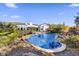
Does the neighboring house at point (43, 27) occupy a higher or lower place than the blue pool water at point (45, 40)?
higher

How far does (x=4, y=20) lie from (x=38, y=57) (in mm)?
454

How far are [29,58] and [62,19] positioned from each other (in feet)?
1.52

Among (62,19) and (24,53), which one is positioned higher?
(62,19)

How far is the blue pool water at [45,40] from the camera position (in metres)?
4.47

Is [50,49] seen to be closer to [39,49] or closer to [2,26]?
[39,49]

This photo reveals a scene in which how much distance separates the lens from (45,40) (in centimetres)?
448

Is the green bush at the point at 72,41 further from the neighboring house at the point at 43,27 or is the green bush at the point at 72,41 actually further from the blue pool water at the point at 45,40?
the neighboring house at the point at 43,27

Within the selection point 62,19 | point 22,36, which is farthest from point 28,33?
point 62,19

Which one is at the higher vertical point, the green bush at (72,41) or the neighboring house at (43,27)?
the neighboring house at (43,27)

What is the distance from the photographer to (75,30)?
177 inches

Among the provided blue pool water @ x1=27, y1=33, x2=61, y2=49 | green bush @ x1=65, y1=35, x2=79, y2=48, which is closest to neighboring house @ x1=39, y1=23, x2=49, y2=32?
blue pool water @ x1=27, y1=33, x2=61, y2=49

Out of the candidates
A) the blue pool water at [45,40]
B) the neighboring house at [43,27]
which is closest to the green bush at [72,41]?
the blue pool water at [45,40]

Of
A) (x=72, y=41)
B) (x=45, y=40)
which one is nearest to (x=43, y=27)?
(x=45, y=40)

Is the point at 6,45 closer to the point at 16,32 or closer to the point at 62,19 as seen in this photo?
the point at 16,32
